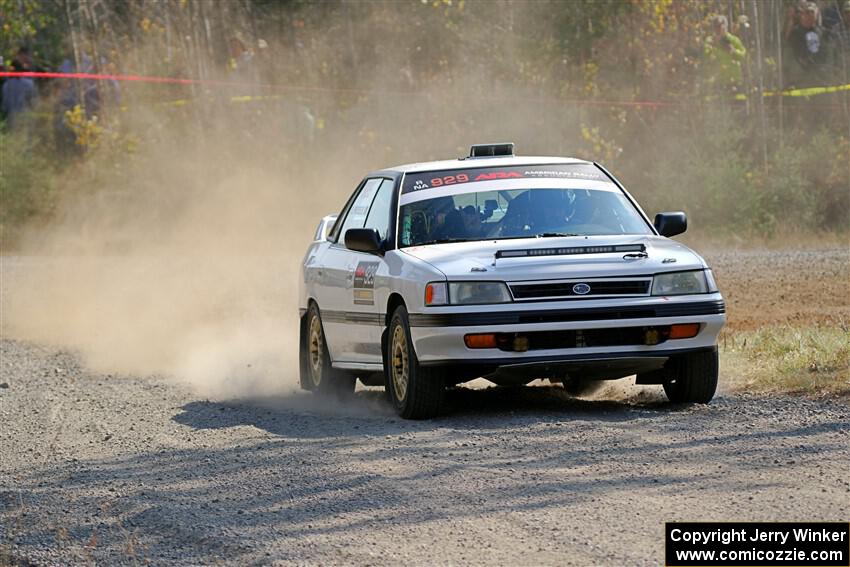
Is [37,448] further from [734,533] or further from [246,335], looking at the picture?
[246,335]

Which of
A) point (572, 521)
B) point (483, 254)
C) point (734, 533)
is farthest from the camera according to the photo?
point (483, 254)

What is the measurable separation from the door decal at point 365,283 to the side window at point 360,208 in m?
0.75

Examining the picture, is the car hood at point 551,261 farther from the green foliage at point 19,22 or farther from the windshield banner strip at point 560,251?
the green foliage at point 19,22

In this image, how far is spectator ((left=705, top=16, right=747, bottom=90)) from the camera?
28719 millimetres

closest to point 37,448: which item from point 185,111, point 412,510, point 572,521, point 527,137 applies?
point 412,510

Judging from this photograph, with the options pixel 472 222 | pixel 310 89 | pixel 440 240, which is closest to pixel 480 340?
pixel 440 240

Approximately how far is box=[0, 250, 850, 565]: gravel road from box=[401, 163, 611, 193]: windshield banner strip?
1431mm

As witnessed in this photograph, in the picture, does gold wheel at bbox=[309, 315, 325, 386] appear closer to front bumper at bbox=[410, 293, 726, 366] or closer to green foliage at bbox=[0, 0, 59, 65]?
front bumper at bbox=[410, 293, 726, 366]

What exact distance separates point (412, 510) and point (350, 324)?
3966mm

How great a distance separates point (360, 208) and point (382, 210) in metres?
0.73

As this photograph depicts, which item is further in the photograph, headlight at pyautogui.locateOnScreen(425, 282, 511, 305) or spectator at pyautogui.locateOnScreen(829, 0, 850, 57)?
spectator at pyautogui.locateOnScreen(829, 0, 850, 57)

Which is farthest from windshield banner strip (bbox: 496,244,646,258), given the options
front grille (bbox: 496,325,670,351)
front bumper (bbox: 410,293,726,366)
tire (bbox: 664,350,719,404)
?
tire (bbox: 664,350,719,404)

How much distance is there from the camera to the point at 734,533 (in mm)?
5852

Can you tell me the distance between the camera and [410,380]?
920cm
